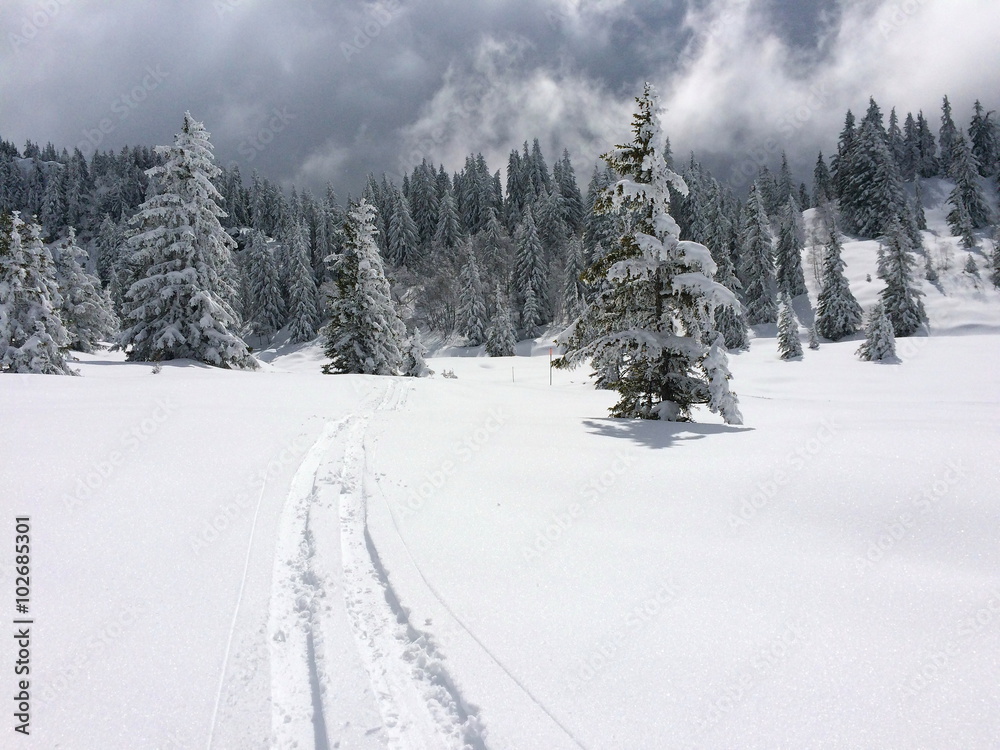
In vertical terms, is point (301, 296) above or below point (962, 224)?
below

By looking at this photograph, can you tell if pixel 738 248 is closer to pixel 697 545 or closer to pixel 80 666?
pixel 697 545

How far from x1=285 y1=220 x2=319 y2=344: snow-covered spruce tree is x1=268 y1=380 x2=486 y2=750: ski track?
67.2 metres

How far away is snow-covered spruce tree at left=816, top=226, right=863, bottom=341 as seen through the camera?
49.2 metres

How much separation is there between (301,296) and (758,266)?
203 ft

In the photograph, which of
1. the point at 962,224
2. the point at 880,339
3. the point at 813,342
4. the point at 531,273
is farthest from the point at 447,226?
the point at 962,224

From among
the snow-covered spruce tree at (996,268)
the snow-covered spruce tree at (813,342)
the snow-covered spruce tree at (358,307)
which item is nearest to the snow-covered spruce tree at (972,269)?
the snow-covered spruce tree at (996,268)

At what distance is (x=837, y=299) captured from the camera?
4966 centimetres

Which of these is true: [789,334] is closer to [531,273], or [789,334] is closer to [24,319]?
[531,273]

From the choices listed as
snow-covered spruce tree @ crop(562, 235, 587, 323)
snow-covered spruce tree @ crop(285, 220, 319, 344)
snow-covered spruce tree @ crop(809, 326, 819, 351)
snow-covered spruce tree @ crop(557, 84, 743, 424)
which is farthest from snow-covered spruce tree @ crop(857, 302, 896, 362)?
snow-covered spruce tree @ crop(285, 220, 319, 344)

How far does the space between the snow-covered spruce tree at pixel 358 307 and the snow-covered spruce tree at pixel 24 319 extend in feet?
39.1

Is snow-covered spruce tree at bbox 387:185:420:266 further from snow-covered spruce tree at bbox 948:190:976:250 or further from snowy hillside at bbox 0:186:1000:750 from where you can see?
snow-covered spruce tree at bbox 948:190:976:250

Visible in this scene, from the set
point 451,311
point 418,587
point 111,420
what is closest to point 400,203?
point 451,311

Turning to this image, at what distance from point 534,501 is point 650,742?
4.06 m

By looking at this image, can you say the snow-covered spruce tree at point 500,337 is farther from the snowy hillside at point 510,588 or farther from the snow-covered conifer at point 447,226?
the snowy hillside at point 510,588
